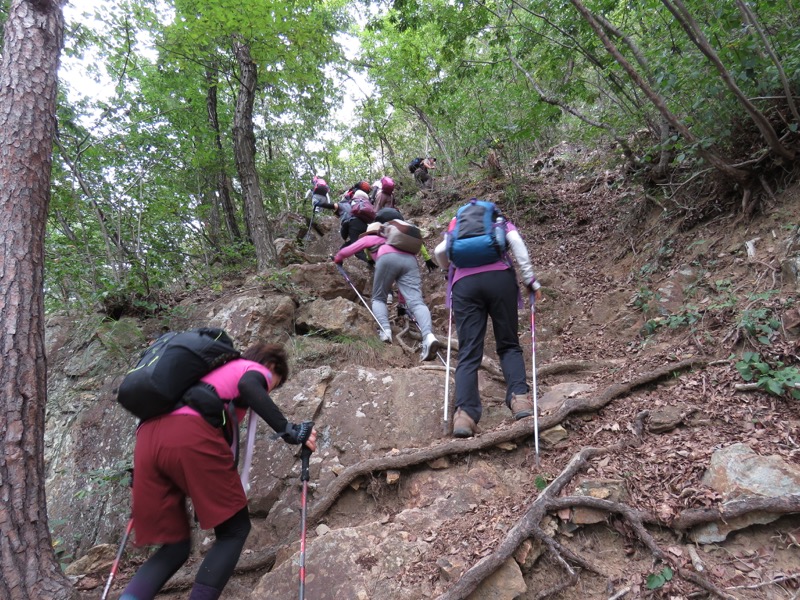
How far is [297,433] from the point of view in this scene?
301 centimetres

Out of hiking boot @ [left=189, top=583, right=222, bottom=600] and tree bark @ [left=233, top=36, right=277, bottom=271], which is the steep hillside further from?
tree bark @ [left=233, top=36, right=277, bottom=271]

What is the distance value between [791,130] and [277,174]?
12.8m

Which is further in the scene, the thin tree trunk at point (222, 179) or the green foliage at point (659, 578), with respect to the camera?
the thin tree trunk at point (222, 179)

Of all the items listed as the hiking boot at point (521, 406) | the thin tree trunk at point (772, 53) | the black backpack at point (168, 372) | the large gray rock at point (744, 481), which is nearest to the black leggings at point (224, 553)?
the black backpack at point (168, 372)

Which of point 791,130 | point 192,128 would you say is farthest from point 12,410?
point 192,128

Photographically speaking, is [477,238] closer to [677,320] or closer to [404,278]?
[404,278]

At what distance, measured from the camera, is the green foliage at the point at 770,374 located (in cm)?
315

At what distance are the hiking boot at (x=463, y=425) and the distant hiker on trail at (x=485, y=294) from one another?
13cm

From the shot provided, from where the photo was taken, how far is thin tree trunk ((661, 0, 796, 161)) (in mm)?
4093

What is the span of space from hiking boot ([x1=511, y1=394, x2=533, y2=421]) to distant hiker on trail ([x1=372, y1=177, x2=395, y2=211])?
273 inches

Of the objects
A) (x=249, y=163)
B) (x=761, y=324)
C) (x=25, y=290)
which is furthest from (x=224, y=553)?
(x=249, y=163)

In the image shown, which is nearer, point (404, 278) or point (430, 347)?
point (430, 347)

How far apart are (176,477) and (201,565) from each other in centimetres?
58

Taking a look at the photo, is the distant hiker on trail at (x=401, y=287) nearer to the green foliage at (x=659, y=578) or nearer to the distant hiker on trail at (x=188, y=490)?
the distant hiker on trail at (x=188, y=490)
